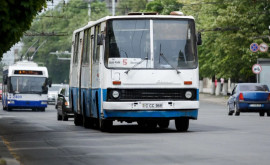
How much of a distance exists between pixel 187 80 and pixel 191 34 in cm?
129

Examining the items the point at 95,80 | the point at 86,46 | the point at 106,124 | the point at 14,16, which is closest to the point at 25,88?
the point at 86,46

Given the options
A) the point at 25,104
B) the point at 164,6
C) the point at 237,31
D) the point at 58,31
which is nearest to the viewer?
the point at 25,104

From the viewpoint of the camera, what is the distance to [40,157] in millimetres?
14312

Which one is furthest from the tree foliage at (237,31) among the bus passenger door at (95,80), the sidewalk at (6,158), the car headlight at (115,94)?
the sidewalk at (6,158)

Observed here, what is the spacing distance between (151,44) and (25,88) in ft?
105

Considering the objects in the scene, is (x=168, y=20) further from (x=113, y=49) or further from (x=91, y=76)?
(x=91, y=76)

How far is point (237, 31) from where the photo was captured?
2366 inches

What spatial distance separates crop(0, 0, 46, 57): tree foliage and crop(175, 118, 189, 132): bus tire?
6831 millimetres

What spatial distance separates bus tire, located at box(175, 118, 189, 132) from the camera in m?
22.8

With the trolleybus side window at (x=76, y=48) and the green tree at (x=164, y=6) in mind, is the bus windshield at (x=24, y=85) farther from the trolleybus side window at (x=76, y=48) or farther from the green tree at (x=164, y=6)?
the green tree at (x=164, y=6)

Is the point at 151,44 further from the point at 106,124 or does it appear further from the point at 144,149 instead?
the point at 144,149

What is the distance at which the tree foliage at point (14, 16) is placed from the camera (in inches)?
641

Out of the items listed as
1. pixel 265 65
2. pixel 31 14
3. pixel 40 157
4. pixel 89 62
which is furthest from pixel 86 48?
pixel 265 65

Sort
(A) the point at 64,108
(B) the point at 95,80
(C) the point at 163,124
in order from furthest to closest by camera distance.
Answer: (A) the point at 64,108 → (C) the point at 163,124 → (B) the point at 95,80
